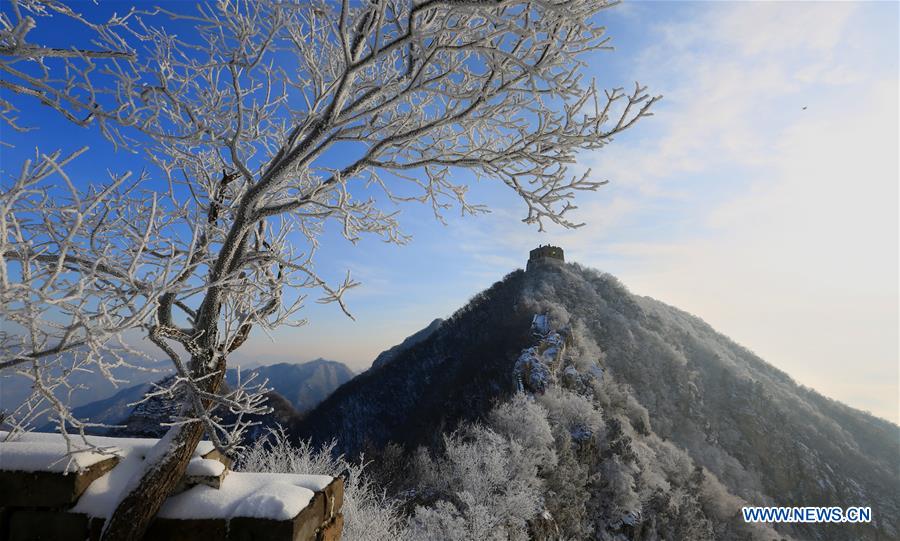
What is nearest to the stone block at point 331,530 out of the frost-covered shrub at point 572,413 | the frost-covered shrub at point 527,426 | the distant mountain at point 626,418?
the distant mountain at point 626,418

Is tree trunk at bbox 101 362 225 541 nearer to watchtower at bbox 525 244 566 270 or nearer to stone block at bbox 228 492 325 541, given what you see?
stone block at bbox 228 492 325 541

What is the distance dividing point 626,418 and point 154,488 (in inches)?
1448

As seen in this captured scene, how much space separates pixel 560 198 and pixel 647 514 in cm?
2851

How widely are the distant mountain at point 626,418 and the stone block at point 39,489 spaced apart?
17.3m

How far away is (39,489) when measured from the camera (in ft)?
10.8

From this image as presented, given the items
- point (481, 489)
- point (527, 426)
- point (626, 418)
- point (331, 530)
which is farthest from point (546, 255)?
point (331, 530)

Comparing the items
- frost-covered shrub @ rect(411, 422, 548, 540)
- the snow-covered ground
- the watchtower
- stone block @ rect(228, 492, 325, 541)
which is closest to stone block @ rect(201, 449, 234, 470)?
the snow-covered ground

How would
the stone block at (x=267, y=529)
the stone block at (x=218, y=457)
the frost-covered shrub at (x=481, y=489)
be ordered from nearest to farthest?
the stone block at (x=267, y=529) → the stone block at (x=218, y=457) → the frost-covered shrub at (x=481, y=489)

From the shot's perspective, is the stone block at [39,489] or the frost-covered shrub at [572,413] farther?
the frost-covered shrub at [572,413]

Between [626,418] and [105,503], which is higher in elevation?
[105,503]

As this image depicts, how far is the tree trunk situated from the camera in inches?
122

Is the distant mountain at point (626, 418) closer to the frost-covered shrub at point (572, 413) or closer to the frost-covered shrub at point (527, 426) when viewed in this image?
the frost-covered shrub at point (572, 413)

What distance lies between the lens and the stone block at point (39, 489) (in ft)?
10.8

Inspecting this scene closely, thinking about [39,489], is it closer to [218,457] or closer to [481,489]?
[218,457]
